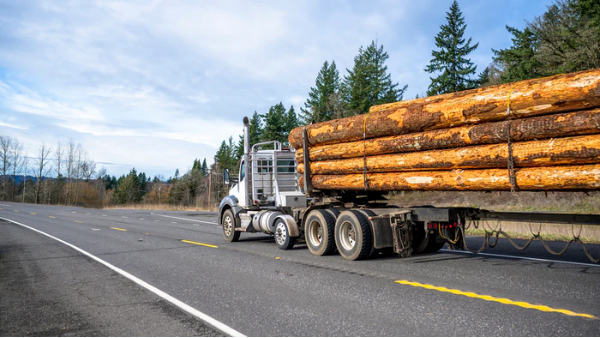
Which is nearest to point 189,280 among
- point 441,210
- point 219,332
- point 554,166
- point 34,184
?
point 219,332

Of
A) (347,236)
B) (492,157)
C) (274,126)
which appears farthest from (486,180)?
(274,126)

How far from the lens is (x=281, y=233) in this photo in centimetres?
1040

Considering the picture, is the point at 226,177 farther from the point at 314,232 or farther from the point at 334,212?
the point at 334,212

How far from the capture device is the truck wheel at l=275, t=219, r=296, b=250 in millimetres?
10164

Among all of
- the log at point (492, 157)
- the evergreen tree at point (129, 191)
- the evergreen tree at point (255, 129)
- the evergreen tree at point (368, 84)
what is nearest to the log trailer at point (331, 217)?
the log at point (492, 157)

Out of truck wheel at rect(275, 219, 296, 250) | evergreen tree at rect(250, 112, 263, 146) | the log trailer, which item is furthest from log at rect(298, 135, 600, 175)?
evergreen tree at rect(250, 112, 263, 146)

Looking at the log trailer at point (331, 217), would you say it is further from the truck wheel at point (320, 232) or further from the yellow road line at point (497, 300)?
the yellow road line at point (497, 300)

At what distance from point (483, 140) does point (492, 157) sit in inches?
12.7

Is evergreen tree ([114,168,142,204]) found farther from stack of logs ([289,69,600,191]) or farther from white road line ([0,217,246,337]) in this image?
stack of logs ([289,69,600,191])

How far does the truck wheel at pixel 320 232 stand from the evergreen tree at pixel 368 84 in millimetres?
32319

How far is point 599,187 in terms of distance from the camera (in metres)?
5.50

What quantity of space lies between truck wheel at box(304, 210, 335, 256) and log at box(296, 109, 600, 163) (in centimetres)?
150

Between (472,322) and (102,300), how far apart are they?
15.5 feet

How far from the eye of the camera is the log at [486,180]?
221 inches
